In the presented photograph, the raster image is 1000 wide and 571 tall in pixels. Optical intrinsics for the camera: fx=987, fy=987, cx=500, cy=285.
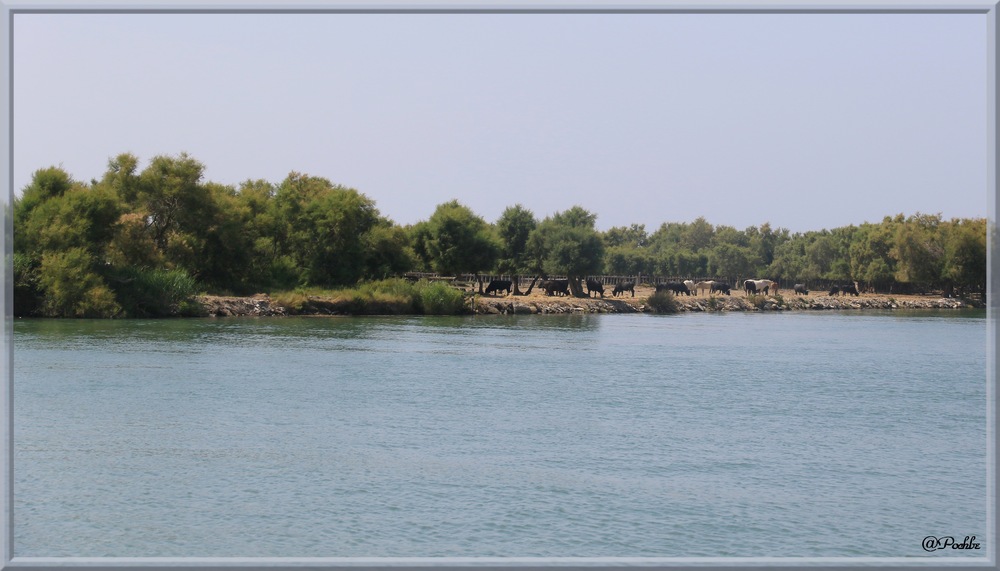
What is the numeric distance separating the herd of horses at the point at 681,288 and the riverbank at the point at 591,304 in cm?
102

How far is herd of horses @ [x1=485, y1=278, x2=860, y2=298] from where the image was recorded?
7200 centimetres

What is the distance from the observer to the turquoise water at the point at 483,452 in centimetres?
1152

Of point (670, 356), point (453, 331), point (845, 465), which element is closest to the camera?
point (845, 465)

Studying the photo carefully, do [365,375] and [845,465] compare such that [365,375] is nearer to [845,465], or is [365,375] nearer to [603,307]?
[845,465]

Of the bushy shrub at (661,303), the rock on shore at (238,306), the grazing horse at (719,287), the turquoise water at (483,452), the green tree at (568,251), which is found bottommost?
the turquoise water at (483,452)

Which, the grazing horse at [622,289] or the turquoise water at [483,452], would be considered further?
the grazing horse at [622,289]

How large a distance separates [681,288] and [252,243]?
4219 cm

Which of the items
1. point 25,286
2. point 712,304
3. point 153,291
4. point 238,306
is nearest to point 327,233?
point 238,306

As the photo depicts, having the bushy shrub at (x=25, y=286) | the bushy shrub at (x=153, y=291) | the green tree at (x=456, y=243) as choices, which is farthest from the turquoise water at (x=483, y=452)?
the green tree at (x=456, y=243)

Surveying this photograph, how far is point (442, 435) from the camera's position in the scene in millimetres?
17859

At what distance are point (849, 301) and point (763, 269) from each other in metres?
32.2

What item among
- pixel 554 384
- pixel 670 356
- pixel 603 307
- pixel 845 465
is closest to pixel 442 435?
pixel 845 465

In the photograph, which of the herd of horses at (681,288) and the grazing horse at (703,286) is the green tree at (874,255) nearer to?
the herd of horses at (681,288)

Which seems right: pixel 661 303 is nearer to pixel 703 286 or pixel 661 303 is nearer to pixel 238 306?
pixel 703 286
